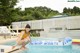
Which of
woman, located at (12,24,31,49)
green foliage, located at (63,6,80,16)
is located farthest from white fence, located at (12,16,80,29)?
woman, located at (12,24,31,49)

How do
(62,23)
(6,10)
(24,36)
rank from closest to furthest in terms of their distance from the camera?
(24,36) < (62,23) < (6,10)

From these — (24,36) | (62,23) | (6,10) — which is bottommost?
(62,23)

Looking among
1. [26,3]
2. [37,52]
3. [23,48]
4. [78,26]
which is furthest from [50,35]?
[26,3]

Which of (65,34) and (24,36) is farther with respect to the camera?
(65,34)

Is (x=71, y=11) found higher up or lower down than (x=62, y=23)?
higher up

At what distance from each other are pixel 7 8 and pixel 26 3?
4.26 m

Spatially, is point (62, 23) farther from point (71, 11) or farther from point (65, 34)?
point (71, 11)

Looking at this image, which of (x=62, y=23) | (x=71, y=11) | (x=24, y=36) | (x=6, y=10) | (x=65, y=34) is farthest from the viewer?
(x=71, y=11)

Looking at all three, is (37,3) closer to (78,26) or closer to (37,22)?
(37,22)

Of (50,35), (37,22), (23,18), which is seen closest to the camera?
(50,35)

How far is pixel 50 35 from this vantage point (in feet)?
49.8

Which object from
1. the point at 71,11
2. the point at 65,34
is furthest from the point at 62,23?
the point at 71,11

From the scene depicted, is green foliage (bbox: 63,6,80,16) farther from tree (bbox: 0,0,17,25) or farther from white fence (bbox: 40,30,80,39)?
white fence (bbox: 40,30,80,39)

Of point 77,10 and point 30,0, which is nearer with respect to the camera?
point 30,0
